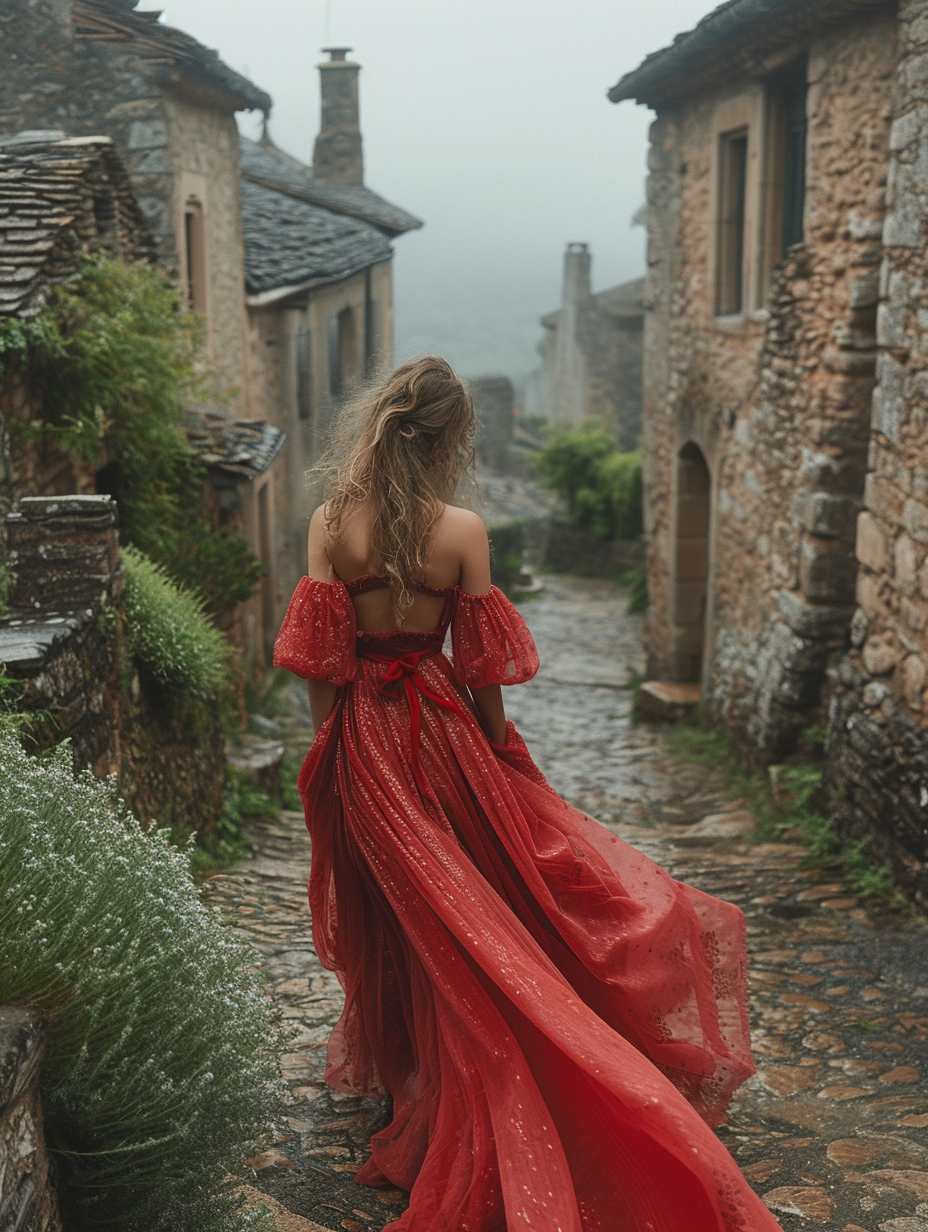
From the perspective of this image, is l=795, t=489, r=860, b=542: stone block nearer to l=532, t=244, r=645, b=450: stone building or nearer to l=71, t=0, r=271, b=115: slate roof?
l=71, t=0, r=271, b=115: slate roof

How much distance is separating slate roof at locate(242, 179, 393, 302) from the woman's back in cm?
915

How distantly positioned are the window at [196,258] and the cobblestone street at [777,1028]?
5.31 metres

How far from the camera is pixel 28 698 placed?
11.6 ft

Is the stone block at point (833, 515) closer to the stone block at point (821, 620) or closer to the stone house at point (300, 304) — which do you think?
the stone block at point (821, 620)

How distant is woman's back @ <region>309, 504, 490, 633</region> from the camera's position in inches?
114

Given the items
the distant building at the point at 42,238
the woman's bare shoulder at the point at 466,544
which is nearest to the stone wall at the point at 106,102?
the distant building at the point at 42,238

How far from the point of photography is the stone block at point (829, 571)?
6992 mm

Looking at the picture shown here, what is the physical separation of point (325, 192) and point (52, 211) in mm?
12145

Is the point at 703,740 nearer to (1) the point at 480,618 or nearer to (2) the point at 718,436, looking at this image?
(2) the point at 718,436

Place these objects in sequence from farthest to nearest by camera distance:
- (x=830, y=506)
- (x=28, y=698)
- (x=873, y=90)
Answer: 1. (x=830, y=506)
2. (x=873, y=90)
3. (x=28, y=698)

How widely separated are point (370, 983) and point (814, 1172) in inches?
45.4

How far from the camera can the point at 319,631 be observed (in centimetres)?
293

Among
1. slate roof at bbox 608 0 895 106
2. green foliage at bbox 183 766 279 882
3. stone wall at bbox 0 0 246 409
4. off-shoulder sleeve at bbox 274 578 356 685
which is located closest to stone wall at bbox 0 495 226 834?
green foliage at bbox 183 766 279 882

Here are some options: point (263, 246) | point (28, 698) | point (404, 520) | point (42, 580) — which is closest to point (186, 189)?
point (263, 246)
